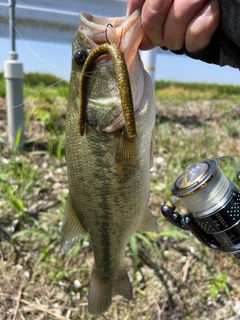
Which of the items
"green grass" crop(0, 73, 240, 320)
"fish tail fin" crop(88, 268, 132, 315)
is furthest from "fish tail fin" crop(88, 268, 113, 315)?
"green grass" crop(0, 73, 240, 320)

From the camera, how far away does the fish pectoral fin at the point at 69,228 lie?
70.6 inches

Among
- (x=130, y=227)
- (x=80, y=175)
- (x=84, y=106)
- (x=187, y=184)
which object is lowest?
(x=130, y=227)

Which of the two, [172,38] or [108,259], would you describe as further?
[108,259]

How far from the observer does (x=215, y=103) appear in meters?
5.33

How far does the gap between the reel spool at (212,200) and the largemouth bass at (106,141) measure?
0.25 metres

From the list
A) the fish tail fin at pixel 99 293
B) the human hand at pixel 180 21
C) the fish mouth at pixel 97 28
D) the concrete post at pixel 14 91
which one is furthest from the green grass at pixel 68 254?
the human hand at pixel 180 21

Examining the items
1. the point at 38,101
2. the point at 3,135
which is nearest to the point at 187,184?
the point at 3,135

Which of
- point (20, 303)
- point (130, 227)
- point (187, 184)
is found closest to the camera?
point (187, 184)

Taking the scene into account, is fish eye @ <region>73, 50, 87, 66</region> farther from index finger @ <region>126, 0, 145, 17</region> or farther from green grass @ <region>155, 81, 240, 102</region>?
green grass @ <region>155, 81, 240, 102</region>

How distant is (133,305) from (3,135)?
2125 mm

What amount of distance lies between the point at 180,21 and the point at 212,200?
68 centimetres

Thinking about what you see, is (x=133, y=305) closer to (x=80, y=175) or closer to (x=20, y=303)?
(x=20, y=303)

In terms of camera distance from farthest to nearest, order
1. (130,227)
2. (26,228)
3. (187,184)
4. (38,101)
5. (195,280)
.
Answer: (38,101) → (26,228) → (195,280) → (130,227) → (187,184)

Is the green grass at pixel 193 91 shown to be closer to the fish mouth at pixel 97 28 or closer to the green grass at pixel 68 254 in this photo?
the green grass at pixel 68 254
